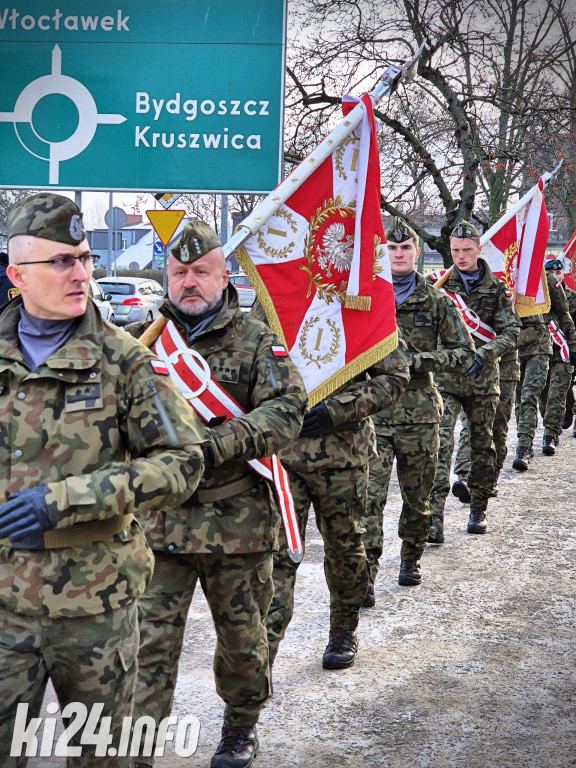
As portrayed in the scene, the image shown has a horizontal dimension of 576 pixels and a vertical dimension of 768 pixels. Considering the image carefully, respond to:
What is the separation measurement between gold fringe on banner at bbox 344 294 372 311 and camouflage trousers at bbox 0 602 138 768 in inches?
107

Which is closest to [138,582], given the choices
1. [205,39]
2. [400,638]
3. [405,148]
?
[400,638]

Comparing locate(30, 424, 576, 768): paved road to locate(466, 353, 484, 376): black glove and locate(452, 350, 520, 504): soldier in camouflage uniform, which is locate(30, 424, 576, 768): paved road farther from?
locate(452, 350, 520, 504): soldier in camouflage uniform

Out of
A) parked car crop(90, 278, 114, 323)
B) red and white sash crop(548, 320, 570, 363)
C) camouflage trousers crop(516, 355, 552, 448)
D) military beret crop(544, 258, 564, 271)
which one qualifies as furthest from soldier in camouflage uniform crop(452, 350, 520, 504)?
military beret crop(544, 258, 564, 271)

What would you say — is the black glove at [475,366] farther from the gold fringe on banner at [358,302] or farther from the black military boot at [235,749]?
the black military boot at [235,749]

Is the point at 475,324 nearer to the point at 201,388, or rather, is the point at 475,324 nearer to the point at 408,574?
the point at 408,574

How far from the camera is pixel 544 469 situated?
1122cm

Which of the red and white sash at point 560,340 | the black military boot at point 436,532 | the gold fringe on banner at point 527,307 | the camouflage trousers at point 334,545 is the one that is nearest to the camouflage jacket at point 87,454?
the camouflage trousers at point 334,545

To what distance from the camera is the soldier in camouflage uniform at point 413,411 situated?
620 cm

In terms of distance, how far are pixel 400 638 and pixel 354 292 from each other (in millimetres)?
1915

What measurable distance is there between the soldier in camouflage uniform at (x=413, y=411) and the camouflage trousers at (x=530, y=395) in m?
4.94

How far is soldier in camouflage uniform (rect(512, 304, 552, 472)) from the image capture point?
1115 centimetres

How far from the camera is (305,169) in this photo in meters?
5.06

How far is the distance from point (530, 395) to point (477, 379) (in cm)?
370

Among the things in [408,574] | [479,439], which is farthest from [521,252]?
[408,574]
